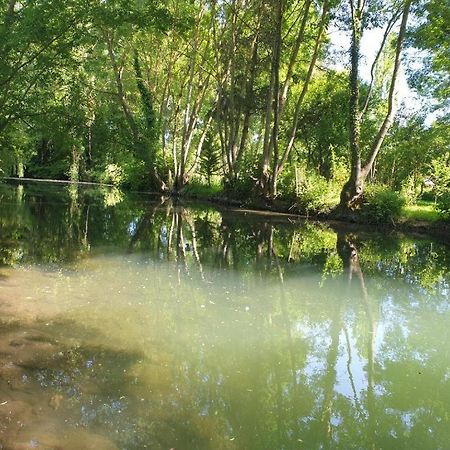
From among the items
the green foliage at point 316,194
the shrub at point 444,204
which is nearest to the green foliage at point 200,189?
the green foliage at point 316,194

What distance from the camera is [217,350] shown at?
18.1 feet

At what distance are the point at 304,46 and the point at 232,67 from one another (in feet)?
12.3

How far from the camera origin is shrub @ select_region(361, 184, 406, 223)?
1859 centimetres

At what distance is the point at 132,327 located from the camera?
6.09m

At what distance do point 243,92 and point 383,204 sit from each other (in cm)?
1086

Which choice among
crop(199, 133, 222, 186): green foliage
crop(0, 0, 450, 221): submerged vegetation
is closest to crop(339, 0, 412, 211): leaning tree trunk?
crop(0, 0, 450, 221): submerged vegetation

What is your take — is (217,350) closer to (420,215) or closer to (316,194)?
(420,215)

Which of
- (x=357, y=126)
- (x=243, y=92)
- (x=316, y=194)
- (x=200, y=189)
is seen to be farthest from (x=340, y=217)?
(x=200, y=189)

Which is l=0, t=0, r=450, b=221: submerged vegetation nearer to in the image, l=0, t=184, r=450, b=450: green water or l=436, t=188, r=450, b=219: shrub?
l=436, t=188, r=450, b=219: shrub

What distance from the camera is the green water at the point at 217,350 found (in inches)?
Result: 154

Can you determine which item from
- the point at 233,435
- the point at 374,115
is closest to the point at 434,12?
the point at 374,115

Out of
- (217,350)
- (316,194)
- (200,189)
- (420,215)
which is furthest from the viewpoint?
(200,189)

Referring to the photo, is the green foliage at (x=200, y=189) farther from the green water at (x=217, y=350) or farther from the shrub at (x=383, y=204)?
the green water at (x=217, y=350)

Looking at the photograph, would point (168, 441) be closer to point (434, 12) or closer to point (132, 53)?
point (434, 12)
